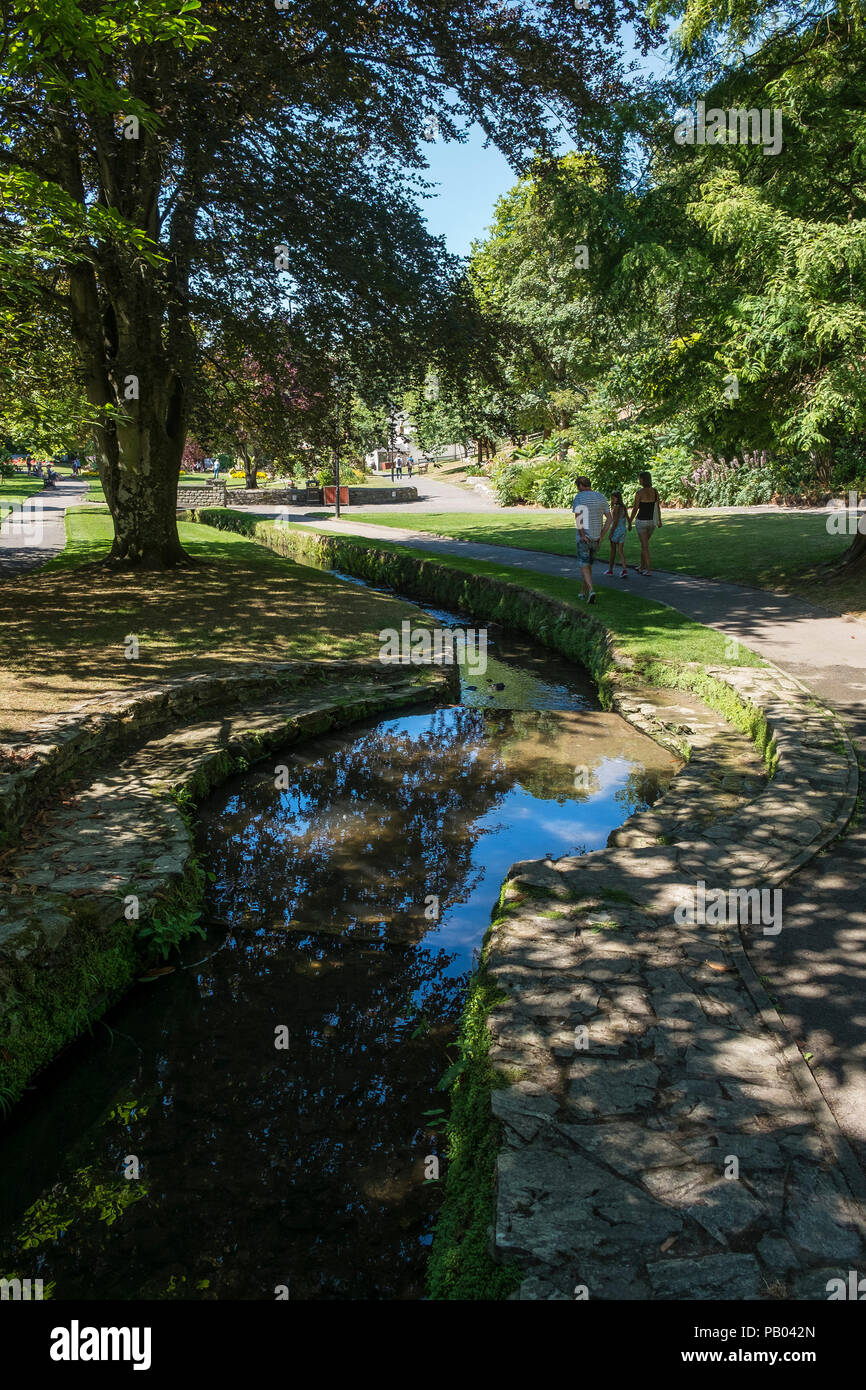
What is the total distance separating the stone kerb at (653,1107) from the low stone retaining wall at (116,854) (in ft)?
7.95

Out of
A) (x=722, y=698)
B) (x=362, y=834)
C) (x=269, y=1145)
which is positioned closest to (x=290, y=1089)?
(x=269, y=1145)

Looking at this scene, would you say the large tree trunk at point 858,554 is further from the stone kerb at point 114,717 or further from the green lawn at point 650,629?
the stone kerb at point 114,717

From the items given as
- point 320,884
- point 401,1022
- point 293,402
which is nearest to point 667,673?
point 320,884

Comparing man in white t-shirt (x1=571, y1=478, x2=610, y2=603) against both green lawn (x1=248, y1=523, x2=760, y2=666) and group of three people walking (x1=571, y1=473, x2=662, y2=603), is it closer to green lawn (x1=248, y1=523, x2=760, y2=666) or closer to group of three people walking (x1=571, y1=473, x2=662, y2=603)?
group of three people walking (x1=571, y1=473, x2=662, y2=603)

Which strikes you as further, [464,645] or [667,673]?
[464,645]

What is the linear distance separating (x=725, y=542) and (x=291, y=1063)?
1899cm

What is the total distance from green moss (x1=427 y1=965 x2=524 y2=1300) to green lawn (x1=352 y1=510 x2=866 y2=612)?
11.4 m

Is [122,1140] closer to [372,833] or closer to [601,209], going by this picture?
[372,833]

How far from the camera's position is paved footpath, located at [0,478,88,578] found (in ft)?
Answer: 68.5

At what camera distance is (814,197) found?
41.9 ft

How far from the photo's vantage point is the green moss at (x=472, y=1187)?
3.15m

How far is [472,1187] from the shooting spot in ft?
12.0
